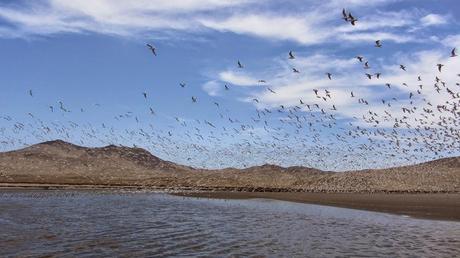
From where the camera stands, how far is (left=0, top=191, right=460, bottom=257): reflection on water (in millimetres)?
20750

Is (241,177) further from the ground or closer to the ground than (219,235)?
further from the ground

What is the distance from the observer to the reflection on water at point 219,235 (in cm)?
2075

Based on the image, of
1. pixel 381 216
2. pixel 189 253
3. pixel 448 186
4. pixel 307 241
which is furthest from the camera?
pixel 448 186

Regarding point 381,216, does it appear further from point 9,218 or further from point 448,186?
point 448,186

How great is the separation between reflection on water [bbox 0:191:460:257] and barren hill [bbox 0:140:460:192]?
47460mm

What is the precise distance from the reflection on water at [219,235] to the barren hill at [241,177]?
156 feet

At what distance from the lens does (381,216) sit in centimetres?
3772

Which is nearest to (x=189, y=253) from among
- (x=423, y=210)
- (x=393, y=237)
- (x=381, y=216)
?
(x=393, y=237)

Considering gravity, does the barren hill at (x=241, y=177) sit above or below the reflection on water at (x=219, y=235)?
above

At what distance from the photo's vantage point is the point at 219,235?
2588 cm

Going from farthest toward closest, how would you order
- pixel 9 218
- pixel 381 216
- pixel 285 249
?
pixel 381 216 < pixel 9 218 < pixel 285 249

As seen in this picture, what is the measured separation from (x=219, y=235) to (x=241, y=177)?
109429mm

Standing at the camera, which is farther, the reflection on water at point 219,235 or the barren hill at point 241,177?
the barren hill at point 241,177

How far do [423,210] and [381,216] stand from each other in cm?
701
